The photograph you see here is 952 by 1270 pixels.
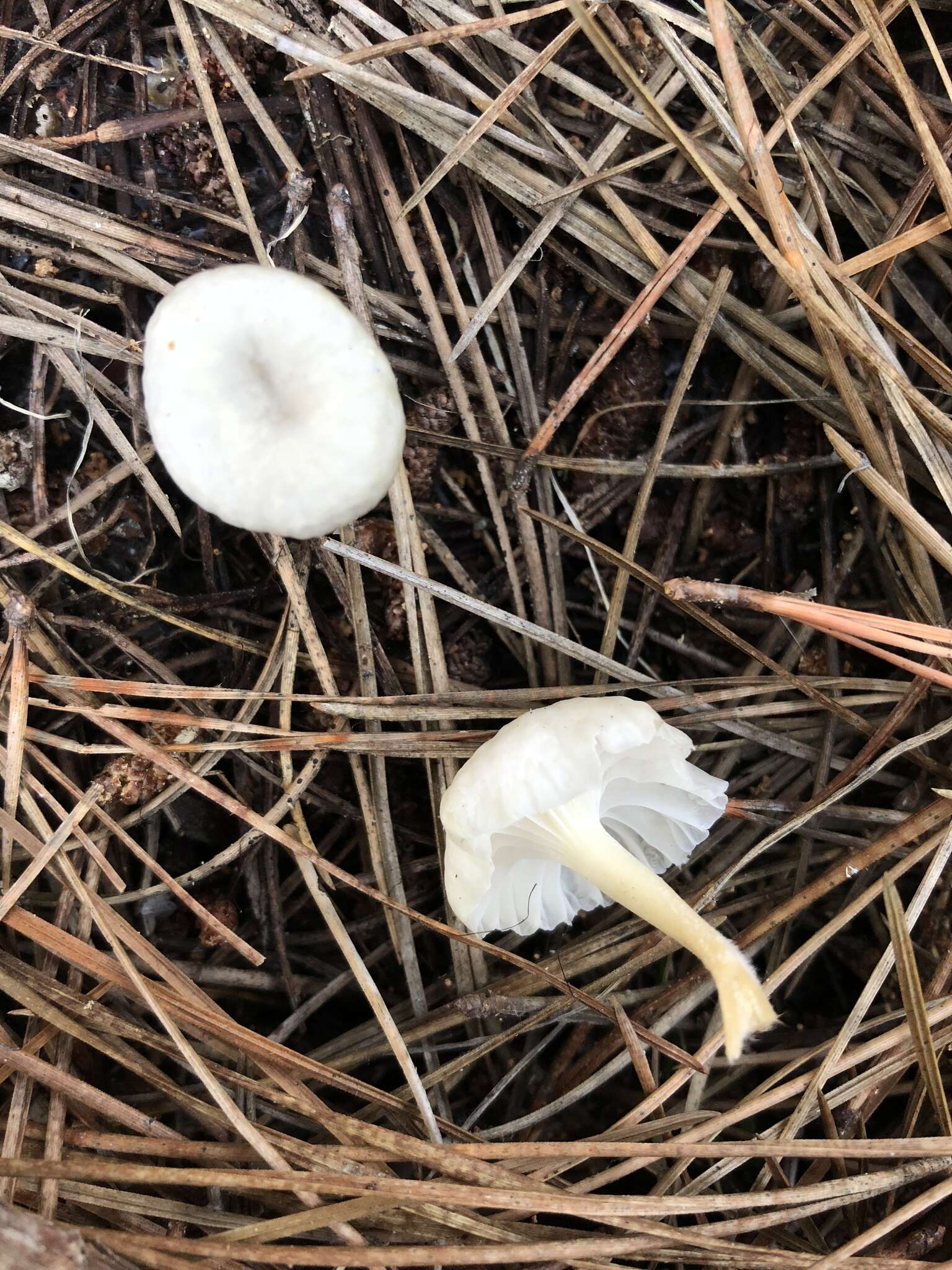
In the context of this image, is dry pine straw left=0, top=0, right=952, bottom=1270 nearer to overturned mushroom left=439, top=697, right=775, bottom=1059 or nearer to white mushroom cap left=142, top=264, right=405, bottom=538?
overturned mushroom left=439, top=697, right=775, bottom=1059

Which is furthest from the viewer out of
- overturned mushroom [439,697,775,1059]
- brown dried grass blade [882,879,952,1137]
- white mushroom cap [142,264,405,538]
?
brown dried grass blade [882,879,952,1137]

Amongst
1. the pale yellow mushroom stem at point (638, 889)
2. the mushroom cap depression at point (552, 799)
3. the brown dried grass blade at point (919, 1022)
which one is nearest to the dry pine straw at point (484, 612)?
the brown dried grass blade at point (919, 1022)

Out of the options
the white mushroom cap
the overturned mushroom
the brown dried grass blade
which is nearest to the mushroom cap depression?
the overturned mushroom

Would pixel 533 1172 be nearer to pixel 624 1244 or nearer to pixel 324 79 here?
pixel 624 1244

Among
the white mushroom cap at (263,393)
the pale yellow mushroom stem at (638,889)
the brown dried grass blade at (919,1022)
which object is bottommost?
the brown dried grass blade at (919,1022)

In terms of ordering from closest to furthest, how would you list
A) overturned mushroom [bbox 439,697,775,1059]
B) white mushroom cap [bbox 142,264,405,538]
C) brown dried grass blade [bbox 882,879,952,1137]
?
white mushroom cap [bbox 142,264,405,538], overturned mushroom [bbox 439,697,775,1059], brown dried grass blade [bbox 882,879,952,1137]

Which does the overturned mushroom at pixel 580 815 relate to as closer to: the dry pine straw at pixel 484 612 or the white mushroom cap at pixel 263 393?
the dry pine straw at pixel 484 612

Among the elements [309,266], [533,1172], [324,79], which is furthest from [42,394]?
[533,1172]
